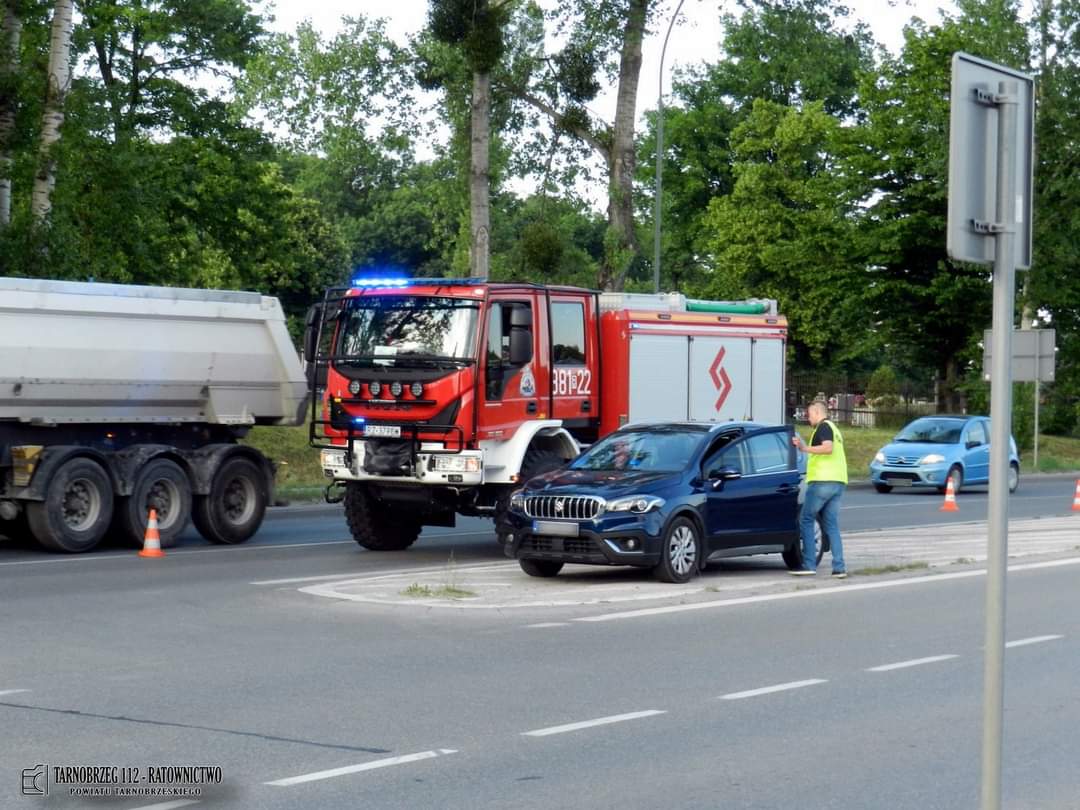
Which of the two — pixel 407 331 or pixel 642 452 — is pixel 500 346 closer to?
pixel 407 331

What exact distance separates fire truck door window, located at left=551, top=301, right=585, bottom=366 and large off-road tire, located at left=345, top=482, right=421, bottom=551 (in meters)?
2.59

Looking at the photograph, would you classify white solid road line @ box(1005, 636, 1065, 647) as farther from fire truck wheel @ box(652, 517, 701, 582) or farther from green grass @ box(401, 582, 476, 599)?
green grass @ box(401, 582, 476, 599)

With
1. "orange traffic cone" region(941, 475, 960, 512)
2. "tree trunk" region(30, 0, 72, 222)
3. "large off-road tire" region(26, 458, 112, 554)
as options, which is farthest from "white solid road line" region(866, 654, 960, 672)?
"tree trunk" region(30, 0, 72, 222)

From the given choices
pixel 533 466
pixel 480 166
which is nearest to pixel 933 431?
pixel 480 166

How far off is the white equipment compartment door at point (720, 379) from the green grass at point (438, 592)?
279 inches

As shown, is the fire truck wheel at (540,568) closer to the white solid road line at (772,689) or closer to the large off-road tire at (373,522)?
the large off-road tire at (373,522)

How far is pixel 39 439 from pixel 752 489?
26.0 ft

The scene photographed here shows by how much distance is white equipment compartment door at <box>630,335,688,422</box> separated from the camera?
2030 centimetres

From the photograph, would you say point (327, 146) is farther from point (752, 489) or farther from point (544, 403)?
point (752, 489)

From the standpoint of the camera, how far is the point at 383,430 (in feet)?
60.6

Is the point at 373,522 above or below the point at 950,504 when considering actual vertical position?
above

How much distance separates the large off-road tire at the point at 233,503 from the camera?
2023 centimetres

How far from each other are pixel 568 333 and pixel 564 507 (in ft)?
14.5

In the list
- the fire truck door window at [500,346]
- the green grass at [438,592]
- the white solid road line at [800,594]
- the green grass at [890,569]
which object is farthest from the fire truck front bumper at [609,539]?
the fire truck door window at [500,346]
